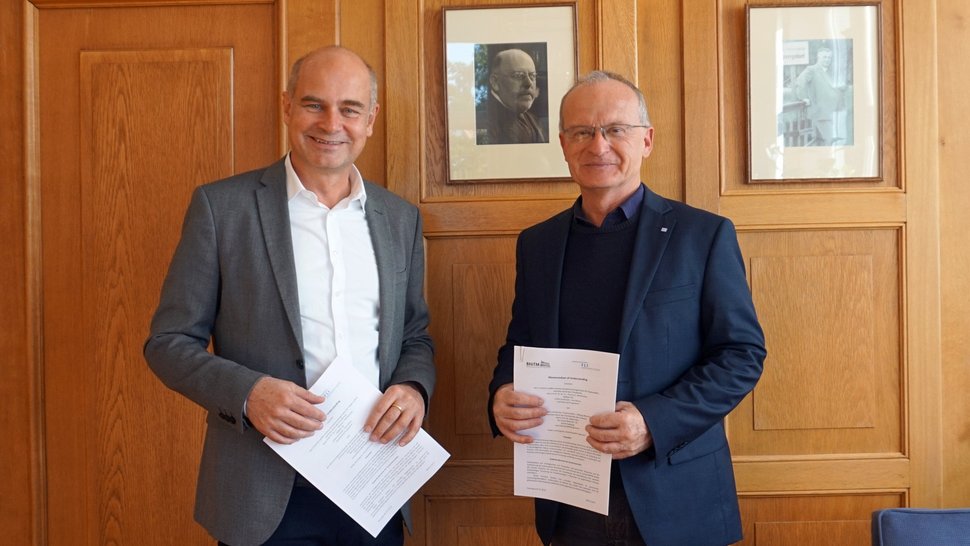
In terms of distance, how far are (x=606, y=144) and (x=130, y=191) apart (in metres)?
1.59

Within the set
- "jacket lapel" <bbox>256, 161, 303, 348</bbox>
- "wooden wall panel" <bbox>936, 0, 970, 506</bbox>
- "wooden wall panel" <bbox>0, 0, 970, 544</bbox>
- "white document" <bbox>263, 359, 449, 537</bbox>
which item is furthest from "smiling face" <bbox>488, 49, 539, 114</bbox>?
"wooden wall panel" <bbox>936, 0, 970, 506</bbox>

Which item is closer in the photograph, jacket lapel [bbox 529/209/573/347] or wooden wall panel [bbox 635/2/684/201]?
jacket lapel [bbox 529/209/573/347]

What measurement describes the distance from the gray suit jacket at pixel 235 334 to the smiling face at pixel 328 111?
12 centimetres

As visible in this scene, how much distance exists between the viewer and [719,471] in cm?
190

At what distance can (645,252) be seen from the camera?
189 cm

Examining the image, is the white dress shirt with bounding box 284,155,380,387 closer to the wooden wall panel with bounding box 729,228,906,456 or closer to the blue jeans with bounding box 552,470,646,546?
the blue jeans with bounding box 552,470,646,546

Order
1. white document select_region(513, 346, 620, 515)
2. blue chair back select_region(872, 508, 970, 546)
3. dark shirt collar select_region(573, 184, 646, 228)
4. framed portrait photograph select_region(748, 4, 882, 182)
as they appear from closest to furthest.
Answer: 1. blue chair back select_region(872, 508, 970, 546)
2. white document select_region(513, 346, 620, 515)
3. dark shirt collar select_region(573, 184, 646, 228)
4. framed portrait photograph select_region(748, 4, 882, 182)

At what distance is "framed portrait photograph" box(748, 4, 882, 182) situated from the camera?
8.13 feet

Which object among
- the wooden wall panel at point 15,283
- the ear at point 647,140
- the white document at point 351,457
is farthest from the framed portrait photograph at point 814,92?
the wooden wall panel at point 15,283

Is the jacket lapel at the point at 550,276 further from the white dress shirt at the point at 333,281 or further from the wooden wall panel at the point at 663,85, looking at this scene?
the wooden wall panel at the point at 663,85

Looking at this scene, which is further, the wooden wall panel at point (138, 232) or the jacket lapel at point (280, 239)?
the wooden wall panel at point (138, 232)

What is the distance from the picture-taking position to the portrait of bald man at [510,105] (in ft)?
8.20

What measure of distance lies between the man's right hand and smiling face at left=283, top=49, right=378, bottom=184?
1.93 feet

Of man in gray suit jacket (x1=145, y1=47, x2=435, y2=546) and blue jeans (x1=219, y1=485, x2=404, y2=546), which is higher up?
man in gray suit jacket (x1=145, y1=47, x2=435, y2=546)
